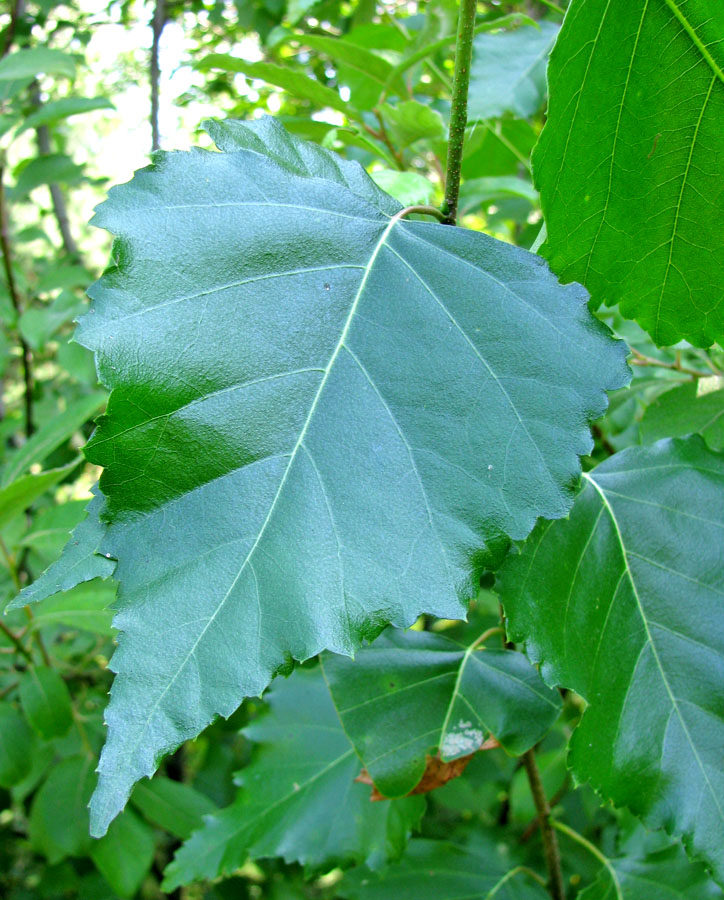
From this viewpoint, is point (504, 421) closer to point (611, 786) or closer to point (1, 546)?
point (611, 786)

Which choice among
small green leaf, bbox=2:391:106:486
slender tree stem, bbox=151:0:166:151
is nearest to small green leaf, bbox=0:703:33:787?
small green leaf, bbox=2:391:106:486

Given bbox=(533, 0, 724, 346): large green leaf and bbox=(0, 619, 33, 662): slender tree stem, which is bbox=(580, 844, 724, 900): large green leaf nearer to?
bbox=(533, 0, 724, 346): large green leaf

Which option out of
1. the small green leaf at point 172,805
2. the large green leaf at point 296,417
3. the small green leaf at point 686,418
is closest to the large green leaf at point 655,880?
the small green leaf at point 686,418

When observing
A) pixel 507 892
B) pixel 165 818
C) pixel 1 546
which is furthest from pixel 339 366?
pixel 165 818

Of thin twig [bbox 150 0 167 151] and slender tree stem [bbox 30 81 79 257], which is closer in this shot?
thin twig [bbox 150 0 167 151]

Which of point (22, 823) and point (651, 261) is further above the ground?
point (651, 261)

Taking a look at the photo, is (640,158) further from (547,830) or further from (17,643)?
(17,643)
